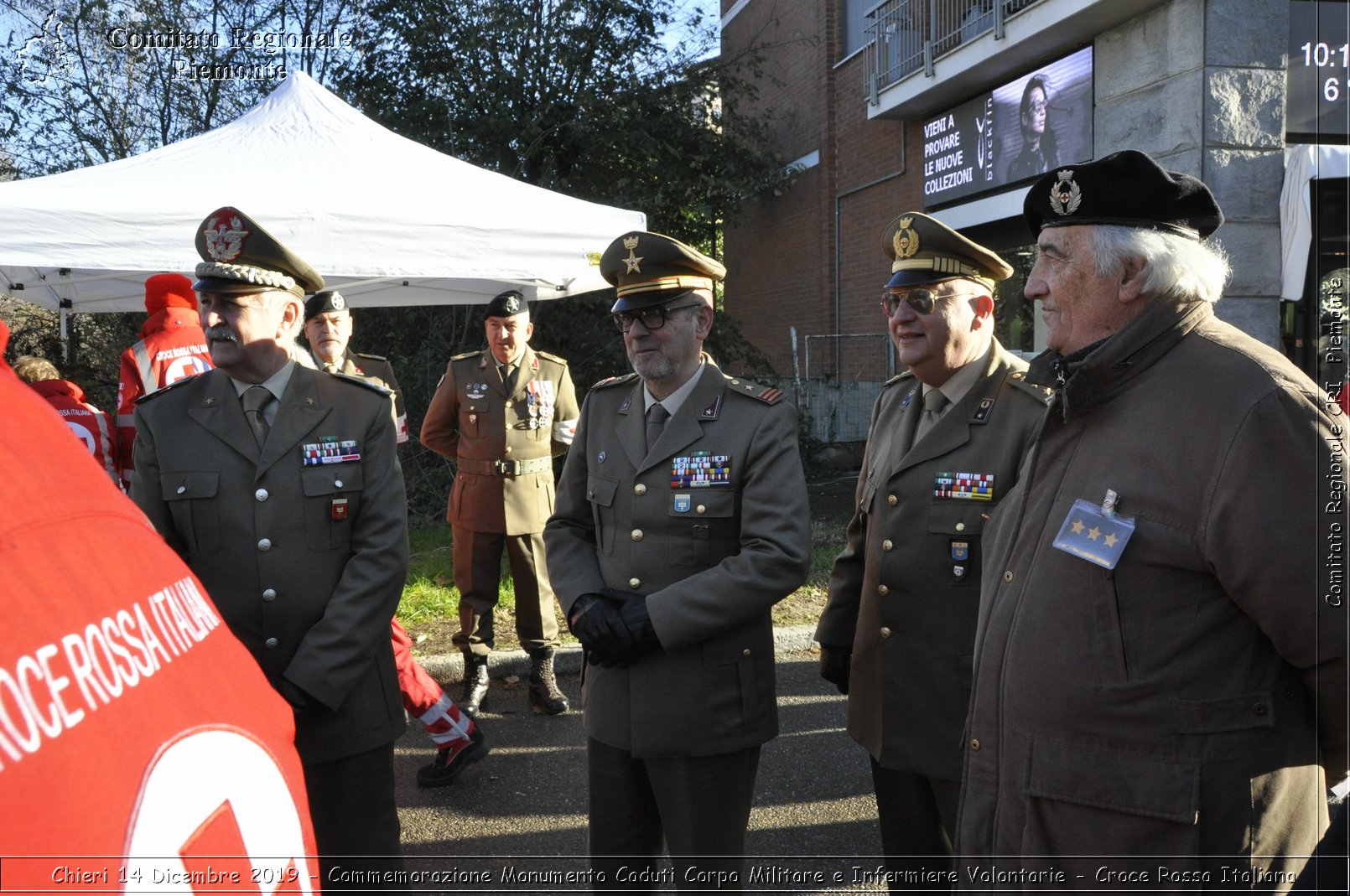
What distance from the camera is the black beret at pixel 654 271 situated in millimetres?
2725

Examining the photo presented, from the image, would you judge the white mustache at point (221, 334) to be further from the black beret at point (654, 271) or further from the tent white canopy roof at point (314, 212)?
the tent white canopy roof at point (314, 212)

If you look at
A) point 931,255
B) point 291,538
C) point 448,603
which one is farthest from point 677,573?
point 448,603

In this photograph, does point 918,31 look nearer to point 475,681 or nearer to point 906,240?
point 475,681

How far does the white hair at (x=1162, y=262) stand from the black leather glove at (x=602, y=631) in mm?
1431

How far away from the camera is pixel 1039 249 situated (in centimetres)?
207

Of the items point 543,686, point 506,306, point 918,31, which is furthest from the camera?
point 918,31

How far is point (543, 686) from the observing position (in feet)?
17.5

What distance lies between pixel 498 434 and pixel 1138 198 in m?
4.30

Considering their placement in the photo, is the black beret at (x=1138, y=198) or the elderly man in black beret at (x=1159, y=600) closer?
the elderly man in black beret at (x=1159, y=600)

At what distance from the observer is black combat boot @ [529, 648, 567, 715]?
5.28 m

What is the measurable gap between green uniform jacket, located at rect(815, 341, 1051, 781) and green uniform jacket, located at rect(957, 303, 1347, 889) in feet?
2.29

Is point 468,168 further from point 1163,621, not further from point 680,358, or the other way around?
point 1163,621

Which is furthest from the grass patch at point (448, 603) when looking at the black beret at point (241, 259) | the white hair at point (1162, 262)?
the white hair at point (1162, 262)

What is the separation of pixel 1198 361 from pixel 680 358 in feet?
4.52
